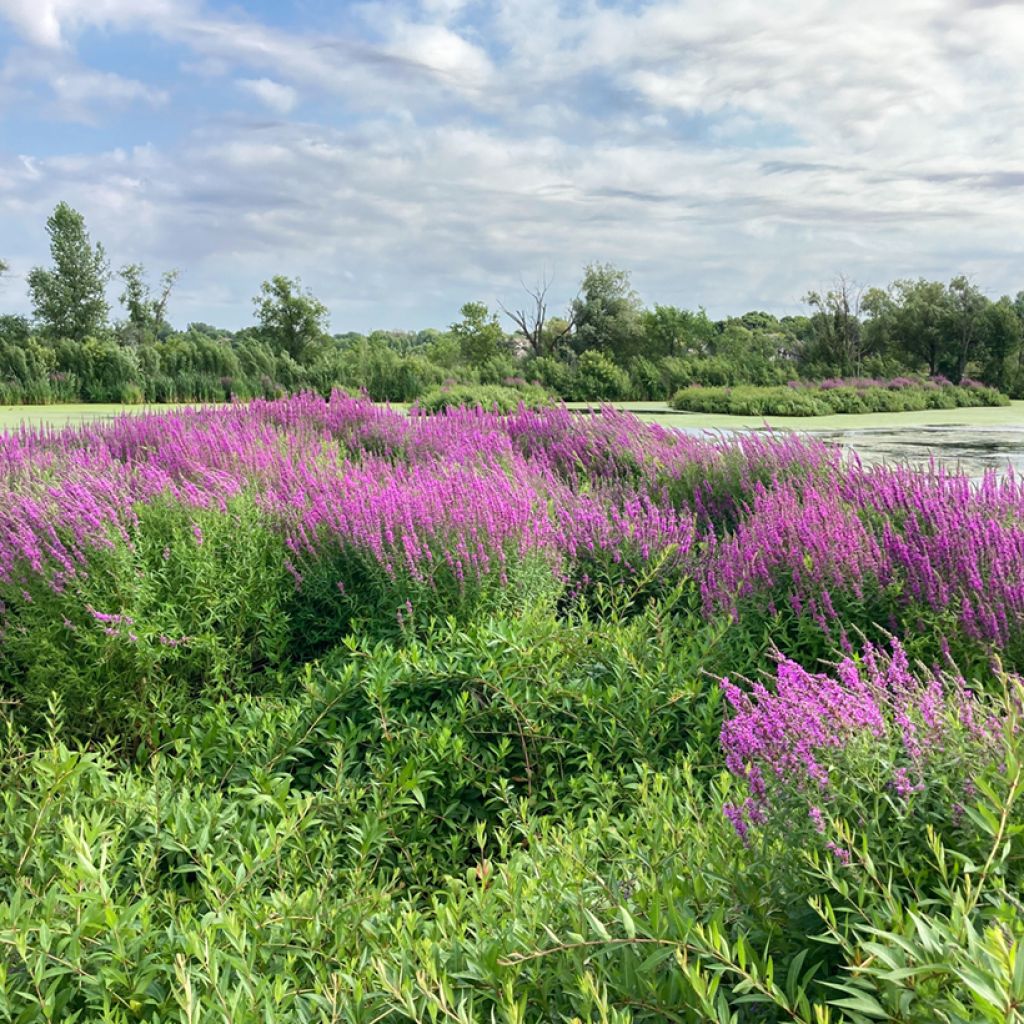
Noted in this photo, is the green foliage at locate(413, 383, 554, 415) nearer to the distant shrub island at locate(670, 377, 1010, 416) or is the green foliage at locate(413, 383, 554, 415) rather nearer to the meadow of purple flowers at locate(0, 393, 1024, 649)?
the distant shrub island at locate(670, 377, 1010, 416)

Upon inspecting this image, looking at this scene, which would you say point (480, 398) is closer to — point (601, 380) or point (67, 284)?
point (601, 380)

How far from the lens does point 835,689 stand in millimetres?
2146

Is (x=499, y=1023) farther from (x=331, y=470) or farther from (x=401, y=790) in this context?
(x=331, y=470)

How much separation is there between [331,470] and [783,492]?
2.66 metres

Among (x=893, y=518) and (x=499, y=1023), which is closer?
(x=499, y=1023)

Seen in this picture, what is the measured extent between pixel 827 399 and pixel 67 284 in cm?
4757

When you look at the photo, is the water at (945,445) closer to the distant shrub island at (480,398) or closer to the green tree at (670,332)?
the distant shrub island at (480,398)

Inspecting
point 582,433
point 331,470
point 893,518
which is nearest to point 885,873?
point 893,518

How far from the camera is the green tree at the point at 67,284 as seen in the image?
55.6 meters

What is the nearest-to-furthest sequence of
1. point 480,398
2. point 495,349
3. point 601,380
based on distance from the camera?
1. point 480,398
2. point 601,380
3. point 495,349

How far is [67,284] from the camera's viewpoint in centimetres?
5594

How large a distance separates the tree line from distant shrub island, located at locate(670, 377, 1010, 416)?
4.03m

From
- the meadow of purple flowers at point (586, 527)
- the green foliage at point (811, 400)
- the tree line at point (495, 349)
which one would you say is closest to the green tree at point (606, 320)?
the tree line at point (495, 349)

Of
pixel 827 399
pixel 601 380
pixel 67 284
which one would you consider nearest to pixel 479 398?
pixel 827 399
